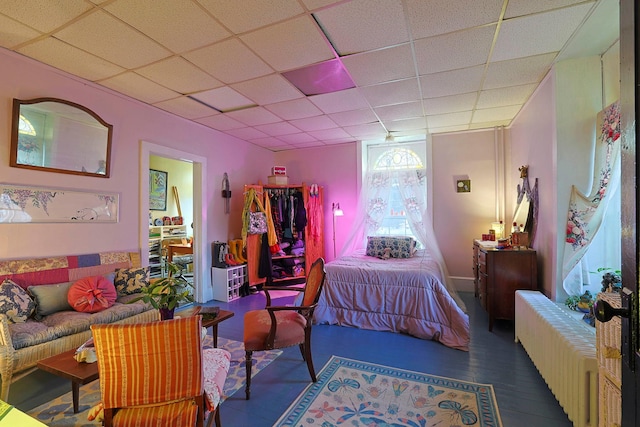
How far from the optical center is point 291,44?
7.88ft

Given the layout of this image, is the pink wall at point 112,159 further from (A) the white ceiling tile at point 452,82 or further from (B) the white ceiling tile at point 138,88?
(A) the white ceiling tile at point 452,82

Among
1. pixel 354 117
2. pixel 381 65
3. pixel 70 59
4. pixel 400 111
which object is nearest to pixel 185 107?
pixel 70 59

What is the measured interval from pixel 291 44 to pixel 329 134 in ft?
8.81

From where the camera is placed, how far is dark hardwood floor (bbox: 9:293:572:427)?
1.93m

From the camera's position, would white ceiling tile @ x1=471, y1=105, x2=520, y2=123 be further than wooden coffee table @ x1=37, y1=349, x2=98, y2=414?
Yes

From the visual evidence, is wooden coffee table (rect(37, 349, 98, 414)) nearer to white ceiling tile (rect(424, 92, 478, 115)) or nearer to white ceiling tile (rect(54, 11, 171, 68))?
white ceiling tile (rect(54, 11, 171, 68))

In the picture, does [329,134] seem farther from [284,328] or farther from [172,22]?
[284,328]

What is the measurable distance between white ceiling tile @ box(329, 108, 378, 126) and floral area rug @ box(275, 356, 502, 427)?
3.14 metres

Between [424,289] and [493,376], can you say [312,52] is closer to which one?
[424,289]

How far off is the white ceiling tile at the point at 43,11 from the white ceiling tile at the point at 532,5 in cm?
288

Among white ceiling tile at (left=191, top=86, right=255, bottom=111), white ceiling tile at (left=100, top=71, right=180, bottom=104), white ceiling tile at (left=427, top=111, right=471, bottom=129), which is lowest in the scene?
white ceiling tile at (left=100, top=71, right=180, bottom=104)

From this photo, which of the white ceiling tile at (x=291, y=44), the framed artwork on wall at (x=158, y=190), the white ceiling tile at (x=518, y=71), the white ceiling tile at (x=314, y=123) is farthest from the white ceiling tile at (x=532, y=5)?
the framed artwork on wall at (x=158, y=190)

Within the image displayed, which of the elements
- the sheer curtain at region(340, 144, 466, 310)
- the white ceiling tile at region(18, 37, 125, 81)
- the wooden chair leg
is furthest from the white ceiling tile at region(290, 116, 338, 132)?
the wooden chair leg

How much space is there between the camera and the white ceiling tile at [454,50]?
2299 millimetres
